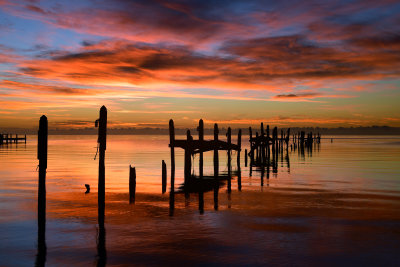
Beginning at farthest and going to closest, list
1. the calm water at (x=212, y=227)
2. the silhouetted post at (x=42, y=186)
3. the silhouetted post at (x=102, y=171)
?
the silhouetted post at (x=102, y=171) < the silhouetted post at (x=42, y=186) < the calm water at (x=212, y=227)

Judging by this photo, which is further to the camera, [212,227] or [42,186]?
[212,227]

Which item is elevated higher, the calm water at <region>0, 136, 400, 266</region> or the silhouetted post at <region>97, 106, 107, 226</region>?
the silhouetted post at <region>97, 106, 107, 226</region>

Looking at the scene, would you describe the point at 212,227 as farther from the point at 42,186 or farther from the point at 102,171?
the point at 42,186

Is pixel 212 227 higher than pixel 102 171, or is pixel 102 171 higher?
pixel 102 171

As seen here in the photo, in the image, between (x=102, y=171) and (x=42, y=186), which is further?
(x=102, y=171)

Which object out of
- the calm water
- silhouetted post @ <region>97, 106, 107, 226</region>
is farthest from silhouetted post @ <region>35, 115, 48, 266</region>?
silhouetted post @ <region>97, 106, 107, 226</region>

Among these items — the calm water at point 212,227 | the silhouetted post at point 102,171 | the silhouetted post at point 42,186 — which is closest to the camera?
the calm water at point 212,227

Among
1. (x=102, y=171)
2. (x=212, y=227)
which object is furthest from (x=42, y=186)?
(x=212, y=227)

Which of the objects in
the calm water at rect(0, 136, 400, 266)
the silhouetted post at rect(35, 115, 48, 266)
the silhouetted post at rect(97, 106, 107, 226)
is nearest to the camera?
the calm water at rect(0, 136, 400, 266)

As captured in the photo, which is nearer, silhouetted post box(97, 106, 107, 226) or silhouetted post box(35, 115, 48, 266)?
silhouetted post box(35, 115, 48, 266)

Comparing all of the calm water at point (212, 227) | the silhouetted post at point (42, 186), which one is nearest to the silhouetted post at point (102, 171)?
the calm water at point (212, 227)

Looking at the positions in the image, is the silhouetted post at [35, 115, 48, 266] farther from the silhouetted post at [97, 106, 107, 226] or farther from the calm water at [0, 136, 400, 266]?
the silhouetted post at [97, 106, 107, 226]

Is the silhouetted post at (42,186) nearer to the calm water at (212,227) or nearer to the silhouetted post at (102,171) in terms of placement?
the calm water at (212,227)

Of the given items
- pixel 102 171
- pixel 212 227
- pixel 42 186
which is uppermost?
pixel 102 171
